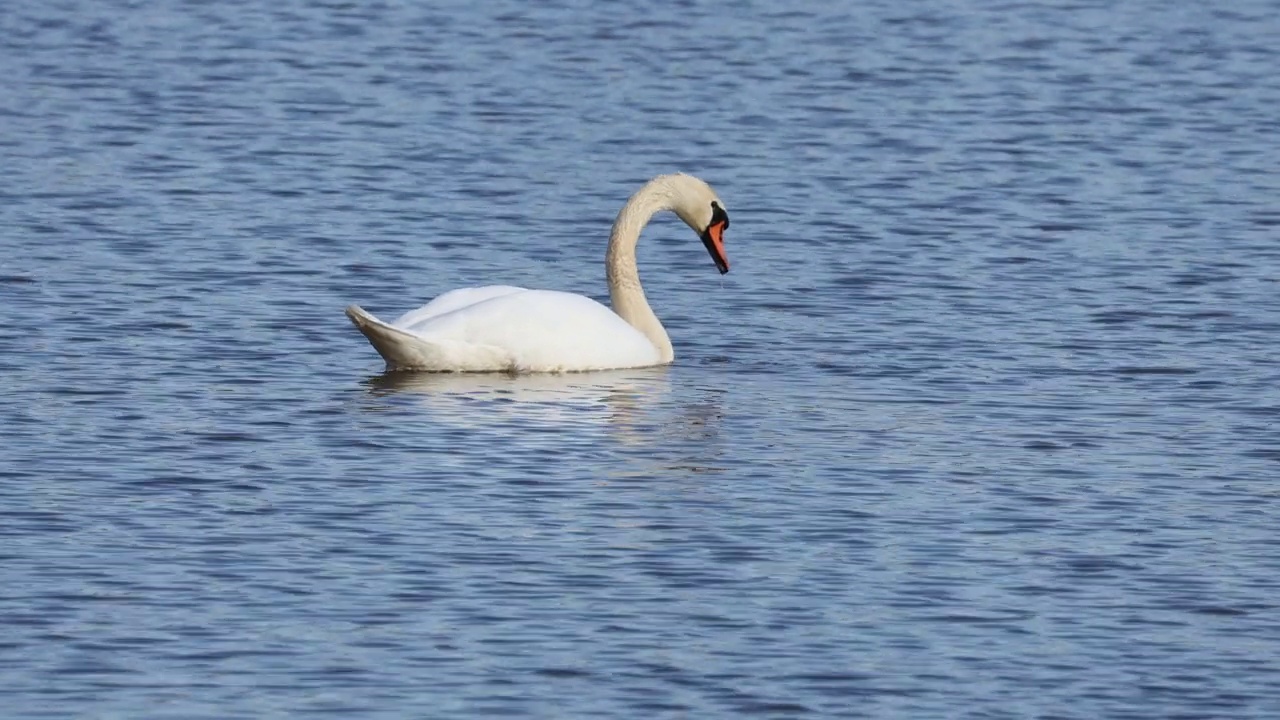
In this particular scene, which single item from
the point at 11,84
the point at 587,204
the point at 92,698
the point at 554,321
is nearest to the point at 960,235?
the point at 587,204

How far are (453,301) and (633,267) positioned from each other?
5.51 feet

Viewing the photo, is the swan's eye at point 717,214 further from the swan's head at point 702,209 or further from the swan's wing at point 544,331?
the swan's wing at point 544,331

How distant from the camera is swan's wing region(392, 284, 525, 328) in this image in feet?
Answer: 50.1

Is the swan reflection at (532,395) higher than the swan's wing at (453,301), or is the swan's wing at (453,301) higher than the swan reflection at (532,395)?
the swan's wing at (453,301)

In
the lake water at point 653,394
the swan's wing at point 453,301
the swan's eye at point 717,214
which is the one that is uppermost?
the swan's eye at point 717,214

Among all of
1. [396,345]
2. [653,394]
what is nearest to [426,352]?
[396,345]

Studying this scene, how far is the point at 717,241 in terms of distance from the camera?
17172mm

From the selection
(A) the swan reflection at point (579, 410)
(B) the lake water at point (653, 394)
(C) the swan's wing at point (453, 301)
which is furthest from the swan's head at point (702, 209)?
(C) the swan's wing at point (453, 301)

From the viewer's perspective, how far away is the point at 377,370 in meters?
15.4

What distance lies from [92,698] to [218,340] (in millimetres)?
6734

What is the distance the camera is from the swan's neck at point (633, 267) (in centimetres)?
1605

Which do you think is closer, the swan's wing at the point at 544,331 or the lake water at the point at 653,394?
the lake water at the point at 653,394

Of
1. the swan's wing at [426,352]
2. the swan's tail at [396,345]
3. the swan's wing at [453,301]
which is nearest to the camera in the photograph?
the swan's tail at [396,345]

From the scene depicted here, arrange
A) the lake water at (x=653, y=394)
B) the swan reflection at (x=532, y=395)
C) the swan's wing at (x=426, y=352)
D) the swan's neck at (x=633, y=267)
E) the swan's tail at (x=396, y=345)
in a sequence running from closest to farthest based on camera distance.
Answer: the lake water at (x=653, y=394) → the swan reflection at (x=532, y=395) → the swan's tail at (x=396, y=345) → the swan's wing at (x=426, y=352) → the swan's neck at (x=633, y=267)
